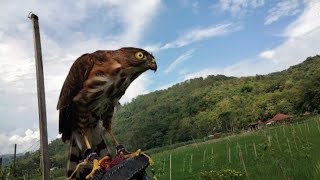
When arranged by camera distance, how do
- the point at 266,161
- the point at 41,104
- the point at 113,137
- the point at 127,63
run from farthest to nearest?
the point at 266,161 → the point at 41,104 → the point at 113,137 → the point at 127,63

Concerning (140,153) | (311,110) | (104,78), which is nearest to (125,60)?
(104,78)

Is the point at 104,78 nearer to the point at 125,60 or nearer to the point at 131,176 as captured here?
the point at 125,60

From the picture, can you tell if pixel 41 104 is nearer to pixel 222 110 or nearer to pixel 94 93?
pixel 94 93

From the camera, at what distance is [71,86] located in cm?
359

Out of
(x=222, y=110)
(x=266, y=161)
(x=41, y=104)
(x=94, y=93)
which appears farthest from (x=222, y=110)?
(x=94, y=93)

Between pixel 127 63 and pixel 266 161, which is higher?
pixel 127 63

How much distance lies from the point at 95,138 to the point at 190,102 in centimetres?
9442

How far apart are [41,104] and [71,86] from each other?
304mm

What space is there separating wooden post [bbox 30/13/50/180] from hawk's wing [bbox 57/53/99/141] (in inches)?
5.3

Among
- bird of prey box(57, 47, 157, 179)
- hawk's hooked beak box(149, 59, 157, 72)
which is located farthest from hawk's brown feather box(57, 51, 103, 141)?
hawk's hooked beak box(149, 59, 157, 72)

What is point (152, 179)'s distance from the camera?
2.91m

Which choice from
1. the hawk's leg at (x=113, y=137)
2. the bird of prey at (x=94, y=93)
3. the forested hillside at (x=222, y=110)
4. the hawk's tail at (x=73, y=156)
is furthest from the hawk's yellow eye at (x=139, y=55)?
the forested hillside at (x=222, y=110)

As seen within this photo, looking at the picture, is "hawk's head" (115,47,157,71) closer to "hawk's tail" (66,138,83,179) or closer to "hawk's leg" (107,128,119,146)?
"hawk's leg" (107,128,119,146)

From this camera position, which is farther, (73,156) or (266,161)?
(266,161)
